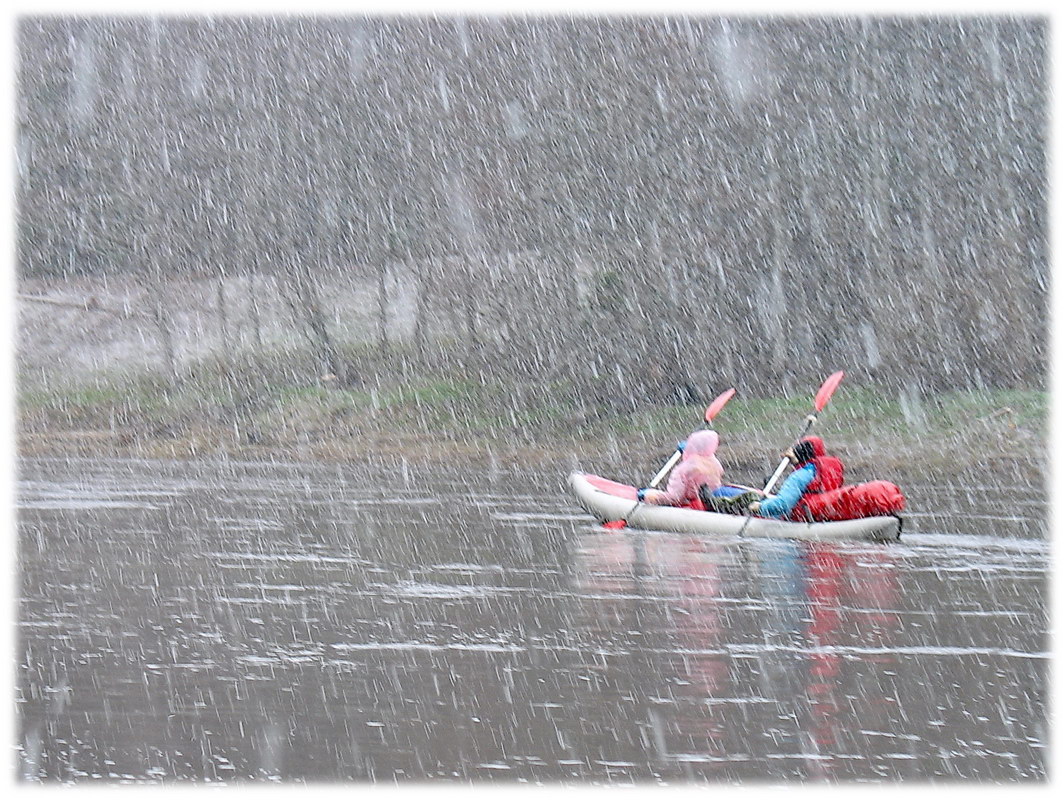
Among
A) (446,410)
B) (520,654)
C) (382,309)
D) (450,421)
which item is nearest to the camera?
(520,654)

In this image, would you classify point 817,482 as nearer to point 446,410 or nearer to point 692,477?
point 692,477

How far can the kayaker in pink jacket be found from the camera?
60.9 ft

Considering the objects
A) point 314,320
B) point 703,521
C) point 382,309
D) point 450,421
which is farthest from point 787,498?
point 314,320

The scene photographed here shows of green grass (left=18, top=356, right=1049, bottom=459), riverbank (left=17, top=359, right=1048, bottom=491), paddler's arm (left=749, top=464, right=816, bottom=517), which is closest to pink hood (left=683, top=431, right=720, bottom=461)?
paddler's arm (left=749, top=464, right=816, bottom=517)

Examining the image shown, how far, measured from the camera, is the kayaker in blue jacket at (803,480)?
1733 centimetres

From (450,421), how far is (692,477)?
14.8 metres

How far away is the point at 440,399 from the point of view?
34.2m

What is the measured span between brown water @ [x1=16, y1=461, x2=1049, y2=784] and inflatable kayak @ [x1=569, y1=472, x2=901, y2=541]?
0.23m

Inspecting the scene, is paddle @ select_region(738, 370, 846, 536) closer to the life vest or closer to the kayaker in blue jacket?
the kayaker in blue jacket

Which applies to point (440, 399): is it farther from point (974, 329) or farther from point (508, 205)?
point (974, 329)

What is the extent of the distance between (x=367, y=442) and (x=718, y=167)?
10.2 metres

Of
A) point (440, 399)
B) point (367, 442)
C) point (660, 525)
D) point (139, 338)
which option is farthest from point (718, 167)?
point (660, 525)

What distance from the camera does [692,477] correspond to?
18.6 m

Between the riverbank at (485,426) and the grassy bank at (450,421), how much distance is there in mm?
38
